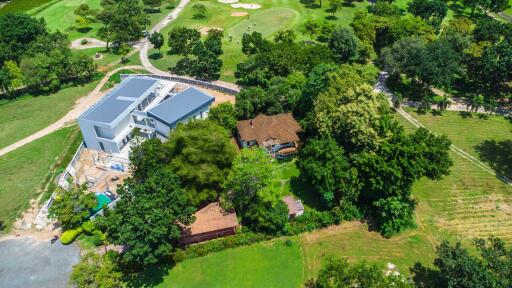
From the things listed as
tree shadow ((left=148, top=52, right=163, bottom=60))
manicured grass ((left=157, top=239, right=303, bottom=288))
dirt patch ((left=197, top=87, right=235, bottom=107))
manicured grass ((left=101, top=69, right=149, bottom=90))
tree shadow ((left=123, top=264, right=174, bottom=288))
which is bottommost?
manicured grass ((left=157, top=239, right=303, bottom=288))

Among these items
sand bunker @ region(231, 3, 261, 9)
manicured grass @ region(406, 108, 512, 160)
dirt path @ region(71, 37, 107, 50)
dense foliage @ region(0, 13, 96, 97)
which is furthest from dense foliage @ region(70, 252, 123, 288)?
sand bunker @ region(231, 3, 261, 9)

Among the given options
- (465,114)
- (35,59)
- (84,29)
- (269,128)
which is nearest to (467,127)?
(465,114)

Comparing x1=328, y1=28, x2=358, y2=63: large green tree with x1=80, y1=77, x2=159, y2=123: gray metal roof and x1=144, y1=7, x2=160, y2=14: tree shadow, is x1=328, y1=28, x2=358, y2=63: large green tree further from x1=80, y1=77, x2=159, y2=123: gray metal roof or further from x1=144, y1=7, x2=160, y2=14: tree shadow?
x1=144, y1=7, x2=160, y2=14: tree shadow

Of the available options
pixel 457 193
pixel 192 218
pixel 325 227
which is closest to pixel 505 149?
pixel 457 193

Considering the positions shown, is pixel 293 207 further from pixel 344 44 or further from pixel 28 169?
pixel 344 44

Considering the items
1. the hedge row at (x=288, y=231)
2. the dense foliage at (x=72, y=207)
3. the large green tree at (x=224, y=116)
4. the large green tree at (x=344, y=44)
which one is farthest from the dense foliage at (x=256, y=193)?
the large green tree at (x=344, y=44)

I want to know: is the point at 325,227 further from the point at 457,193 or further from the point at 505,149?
the point at 505,149

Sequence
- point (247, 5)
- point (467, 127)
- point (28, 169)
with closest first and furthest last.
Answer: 1. point (28, 169)
2. point (467, 127)
3. point (247, 5)
